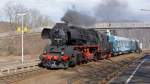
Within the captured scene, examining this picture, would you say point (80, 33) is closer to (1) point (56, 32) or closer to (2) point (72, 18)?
(1) point (56, 32)

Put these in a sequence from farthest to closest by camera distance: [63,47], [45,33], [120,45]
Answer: [120,45] → [45,33] → [63,47]

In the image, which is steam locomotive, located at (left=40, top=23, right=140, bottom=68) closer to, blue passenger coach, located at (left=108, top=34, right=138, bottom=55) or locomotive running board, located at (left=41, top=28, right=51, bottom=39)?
locomotive running board, located at (left=41, top=28, right=51, bottom=39)

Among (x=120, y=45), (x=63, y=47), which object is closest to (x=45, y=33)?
(x=63, y=47)

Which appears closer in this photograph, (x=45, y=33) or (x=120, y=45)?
(x=45, y=33)

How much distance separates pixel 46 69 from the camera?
32.4 meters

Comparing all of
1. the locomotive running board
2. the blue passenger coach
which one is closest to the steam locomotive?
the locomotive running board

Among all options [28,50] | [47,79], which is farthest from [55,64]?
[28,50]

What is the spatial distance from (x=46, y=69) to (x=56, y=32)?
10.5 feet

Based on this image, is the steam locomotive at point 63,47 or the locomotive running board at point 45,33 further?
the locomotive running board at point 45,33

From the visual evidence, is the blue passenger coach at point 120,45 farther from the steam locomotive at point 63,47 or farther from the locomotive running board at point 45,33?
the locomotive running board at point 45,33

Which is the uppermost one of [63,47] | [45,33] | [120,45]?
[45,33]

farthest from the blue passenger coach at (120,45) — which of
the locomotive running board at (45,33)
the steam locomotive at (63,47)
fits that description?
the locomotive running board at (45,33)

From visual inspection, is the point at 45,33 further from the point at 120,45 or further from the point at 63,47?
the point at 120,45

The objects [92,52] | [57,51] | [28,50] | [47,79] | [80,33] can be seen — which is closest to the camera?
[47,79]
